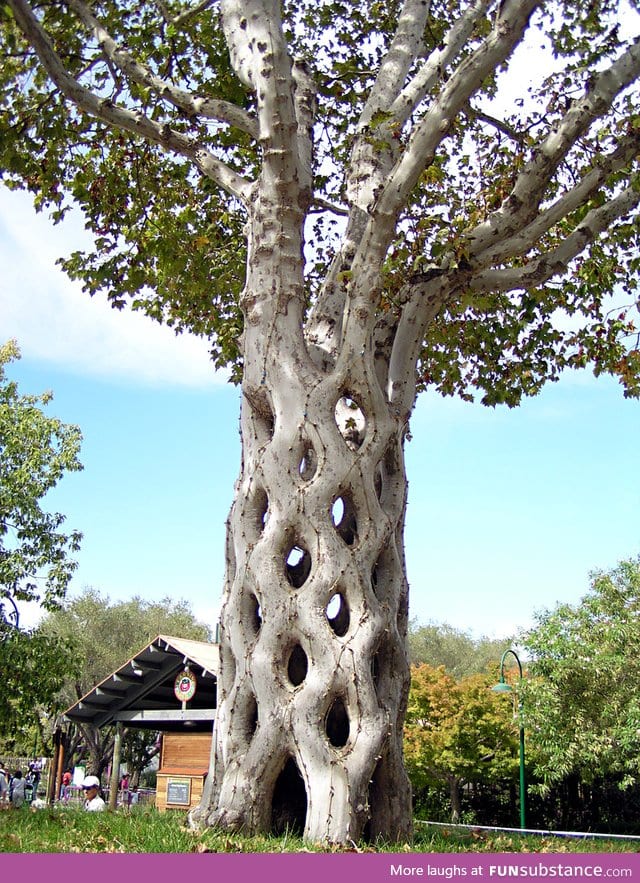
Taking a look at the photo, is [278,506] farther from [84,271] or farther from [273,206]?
[84,271]

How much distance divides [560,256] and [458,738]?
1727 centimetres

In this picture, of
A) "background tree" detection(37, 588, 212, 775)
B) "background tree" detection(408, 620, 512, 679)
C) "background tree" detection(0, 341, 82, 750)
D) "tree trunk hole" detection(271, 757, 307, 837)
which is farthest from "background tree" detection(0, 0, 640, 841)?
"background tree" detection(408, 620, 512, 679)

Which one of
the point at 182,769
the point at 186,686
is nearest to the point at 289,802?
the point at 186,686

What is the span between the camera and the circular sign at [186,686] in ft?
57.0

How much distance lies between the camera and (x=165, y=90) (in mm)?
8008

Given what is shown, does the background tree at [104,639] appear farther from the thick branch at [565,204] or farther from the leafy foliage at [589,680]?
the thick branch at [565,204]

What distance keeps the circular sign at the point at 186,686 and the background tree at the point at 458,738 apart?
7.46 metres

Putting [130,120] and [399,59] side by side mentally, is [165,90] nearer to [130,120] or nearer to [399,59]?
[130,120]

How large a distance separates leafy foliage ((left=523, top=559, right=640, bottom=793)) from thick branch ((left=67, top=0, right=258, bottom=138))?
13714 millimetres

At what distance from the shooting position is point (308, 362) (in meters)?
6.75

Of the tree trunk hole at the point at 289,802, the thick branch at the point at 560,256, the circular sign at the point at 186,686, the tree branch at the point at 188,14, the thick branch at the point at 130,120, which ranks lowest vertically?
the tree trunk hole at the point at 289,802

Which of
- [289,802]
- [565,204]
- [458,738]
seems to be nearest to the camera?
[289,802]

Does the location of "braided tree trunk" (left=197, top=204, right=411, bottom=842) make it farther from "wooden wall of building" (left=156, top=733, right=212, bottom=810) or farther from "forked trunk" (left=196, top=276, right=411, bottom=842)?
"wooden wall of building" (left=156, top=733, right=212, bottom=810)

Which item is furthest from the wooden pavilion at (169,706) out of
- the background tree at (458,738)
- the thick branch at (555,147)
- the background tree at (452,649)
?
the background tree at (452,649)
